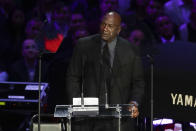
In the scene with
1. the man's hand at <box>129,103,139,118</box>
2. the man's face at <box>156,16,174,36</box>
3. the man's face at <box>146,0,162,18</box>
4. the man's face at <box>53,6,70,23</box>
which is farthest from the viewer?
the man's face at <box>146,0,162,18</box>

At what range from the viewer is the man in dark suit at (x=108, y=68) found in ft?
18.6

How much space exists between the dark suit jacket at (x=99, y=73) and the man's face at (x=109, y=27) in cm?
18

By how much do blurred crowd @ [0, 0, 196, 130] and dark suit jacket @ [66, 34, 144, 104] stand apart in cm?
167

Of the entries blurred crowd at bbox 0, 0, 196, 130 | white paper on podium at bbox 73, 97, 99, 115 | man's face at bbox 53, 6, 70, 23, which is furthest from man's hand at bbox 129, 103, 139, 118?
man's face at bbox 53, 6, 70, 23

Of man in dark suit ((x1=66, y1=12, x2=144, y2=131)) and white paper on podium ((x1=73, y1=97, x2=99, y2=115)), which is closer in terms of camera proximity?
white paper on podium ((x1=73, y1=97, x2=99, y2=115))

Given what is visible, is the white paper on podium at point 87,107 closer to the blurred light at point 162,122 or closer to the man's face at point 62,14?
the blurred light at point 162,122

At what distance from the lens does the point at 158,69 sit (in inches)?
254

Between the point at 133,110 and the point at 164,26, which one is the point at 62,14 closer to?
the point at 164,26

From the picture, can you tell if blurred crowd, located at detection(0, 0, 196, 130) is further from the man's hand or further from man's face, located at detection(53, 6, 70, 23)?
the man's hand

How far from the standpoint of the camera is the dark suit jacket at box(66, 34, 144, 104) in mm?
Answer: 5676

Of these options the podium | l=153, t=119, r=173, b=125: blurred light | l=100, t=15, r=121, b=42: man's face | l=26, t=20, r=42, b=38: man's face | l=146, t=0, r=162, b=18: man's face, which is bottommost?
l=153, t=119, r=173, b=125: blurred light

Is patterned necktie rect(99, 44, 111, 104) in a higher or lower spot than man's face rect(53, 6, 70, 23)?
lower

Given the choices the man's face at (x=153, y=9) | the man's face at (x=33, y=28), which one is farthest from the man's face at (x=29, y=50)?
the man's face at (x=153, y=9)

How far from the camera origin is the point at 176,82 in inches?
246
